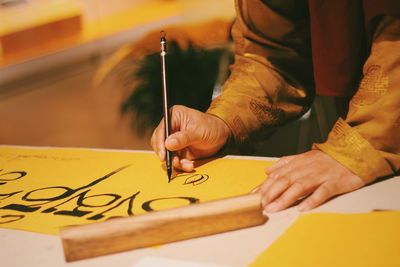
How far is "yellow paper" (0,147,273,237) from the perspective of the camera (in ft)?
2.03

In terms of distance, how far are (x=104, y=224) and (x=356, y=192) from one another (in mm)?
302

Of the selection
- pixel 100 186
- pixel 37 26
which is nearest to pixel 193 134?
pixel 100 186

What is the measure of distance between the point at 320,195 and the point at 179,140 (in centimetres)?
25

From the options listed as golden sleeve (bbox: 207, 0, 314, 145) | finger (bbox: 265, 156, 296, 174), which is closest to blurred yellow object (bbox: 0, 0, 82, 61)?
golden sleeve (bbox: 207, 0, 314, 145)

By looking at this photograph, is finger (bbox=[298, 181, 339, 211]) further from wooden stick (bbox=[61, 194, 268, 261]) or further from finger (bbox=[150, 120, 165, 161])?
finger (bbox=[150, 120, 165, 161])

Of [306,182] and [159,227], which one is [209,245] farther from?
[306,182]

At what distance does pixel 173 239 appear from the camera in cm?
52

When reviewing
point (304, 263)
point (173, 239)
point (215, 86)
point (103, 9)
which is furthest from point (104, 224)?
point (103, 9)

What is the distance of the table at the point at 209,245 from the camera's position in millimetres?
487

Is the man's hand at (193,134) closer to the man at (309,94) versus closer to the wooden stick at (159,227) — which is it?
the man at (309,94)

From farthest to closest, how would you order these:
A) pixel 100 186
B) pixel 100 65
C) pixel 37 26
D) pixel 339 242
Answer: pixel 100 65 → pixel 37 26 → pixel 100 186 → pixel 339 242

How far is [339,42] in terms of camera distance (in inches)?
31.2

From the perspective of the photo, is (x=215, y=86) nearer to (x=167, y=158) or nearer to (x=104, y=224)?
(x=167, y=158)

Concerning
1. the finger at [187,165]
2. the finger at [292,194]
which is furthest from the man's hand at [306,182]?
the finger at [187,165]
